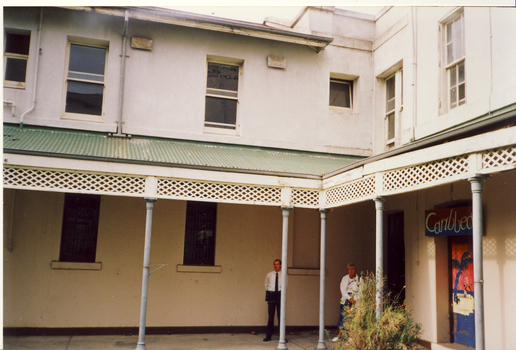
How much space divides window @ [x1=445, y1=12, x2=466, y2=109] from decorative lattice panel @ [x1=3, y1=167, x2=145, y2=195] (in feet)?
20.3

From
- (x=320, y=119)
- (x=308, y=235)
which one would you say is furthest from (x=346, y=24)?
(x=308, y=235)

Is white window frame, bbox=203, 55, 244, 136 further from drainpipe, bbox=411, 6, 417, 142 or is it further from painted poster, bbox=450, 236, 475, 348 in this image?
painted poster, bbox=450, 236, 475, 348

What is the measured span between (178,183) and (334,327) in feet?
19.2

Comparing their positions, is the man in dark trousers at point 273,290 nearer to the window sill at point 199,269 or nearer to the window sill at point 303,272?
the window sill at point 303,272

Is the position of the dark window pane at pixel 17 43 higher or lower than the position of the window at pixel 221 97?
higher

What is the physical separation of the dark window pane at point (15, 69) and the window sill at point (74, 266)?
13.6 feet

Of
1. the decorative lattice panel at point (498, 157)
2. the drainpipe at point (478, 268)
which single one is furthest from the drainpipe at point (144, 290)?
the decorative lattice panel at point (498, 157)

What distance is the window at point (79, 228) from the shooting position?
1036 cm

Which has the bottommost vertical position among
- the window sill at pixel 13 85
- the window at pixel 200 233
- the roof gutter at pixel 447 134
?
the window at pixel 200 233

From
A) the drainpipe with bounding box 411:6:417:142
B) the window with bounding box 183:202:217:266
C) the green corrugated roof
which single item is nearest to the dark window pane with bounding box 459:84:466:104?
the drainpipe with bounding box 411:6:417:142

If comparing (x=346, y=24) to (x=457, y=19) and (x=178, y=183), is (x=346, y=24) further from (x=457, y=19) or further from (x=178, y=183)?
(x=178, y=183)

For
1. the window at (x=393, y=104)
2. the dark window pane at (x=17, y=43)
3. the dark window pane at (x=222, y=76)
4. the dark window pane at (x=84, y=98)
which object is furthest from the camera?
the dark window pane at (x=222, y=76)

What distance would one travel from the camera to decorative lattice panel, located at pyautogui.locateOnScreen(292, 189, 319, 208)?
9188 millimetres

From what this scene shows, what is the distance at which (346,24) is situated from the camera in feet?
40.5
